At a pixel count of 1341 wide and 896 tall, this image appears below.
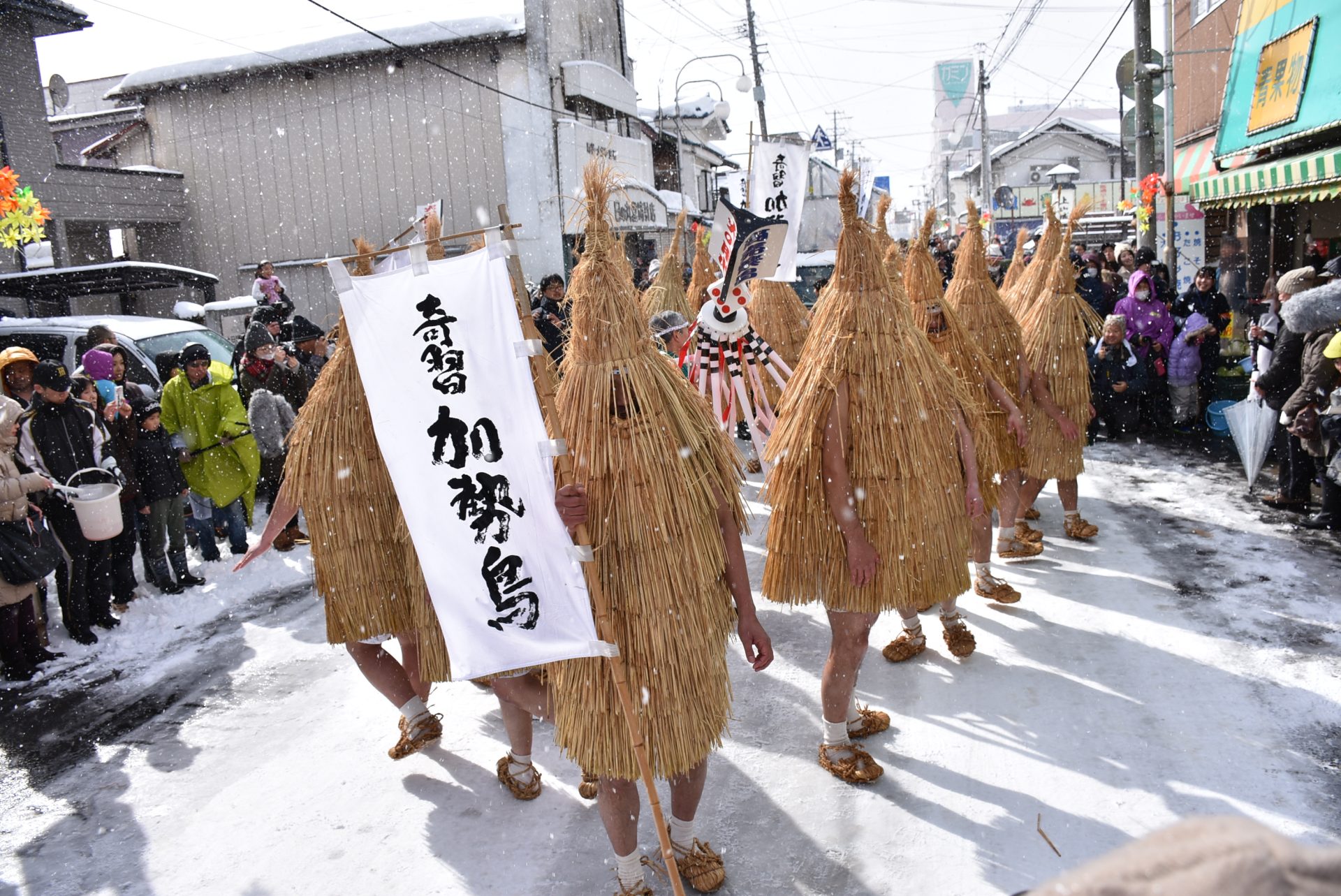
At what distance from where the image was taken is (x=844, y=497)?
128 inches

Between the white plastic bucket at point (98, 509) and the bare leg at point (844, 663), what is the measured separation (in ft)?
13.8

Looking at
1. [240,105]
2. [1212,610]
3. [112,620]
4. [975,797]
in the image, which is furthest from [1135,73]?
[240,105]

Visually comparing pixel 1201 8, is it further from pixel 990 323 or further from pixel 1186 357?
pixel 990 323

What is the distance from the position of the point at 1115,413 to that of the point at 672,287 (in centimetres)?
451

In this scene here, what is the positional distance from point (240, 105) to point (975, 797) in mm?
18661

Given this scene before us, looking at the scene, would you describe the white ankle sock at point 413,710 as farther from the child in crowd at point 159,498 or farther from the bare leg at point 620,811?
the child in crowd at point 159,498

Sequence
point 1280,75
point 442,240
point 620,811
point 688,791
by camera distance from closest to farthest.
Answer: point 620,811
point 688,791
point 442,240
point 1280,75

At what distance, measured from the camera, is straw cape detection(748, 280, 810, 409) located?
7637 mm

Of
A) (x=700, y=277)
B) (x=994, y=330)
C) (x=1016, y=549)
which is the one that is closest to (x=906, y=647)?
(x=1016, y=549)

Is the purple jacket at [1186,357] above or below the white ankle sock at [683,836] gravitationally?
above

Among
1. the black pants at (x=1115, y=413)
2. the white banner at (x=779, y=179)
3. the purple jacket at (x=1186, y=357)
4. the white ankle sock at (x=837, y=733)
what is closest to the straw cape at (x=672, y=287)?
the white banner at (x=779, y=179)

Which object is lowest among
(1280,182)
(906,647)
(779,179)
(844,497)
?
(906,647)

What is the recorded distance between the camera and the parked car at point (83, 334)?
7676 mm

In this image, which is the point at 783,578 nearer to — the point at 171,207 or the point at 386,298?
the point at 386,298
